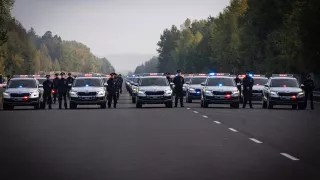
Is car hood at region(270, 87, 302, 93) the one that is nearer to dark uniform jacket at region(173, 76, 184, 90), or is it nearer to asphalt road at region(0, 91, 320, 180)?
dark uniform jacket at region(173, 76, 184, 90)

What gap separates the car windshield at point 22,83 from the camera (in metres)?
43.1

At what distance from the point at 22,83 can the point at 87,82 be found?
3468 millimetres

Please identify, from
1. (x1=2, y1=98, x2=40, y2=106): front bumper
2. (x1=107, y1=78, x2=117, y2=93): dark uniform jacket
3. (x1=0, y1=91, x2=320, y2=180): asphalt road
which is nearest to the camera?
(x1=0, y1=91, x2=320, y2=180): asphalt road

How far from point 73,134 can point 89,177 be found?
9896 mm

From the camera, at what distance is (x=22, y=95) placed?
41750 millimetres

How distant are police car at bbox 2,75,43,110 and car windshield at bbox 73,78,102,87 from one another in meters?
2.00

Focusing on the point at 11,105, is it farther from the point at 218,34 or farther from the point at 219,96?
the point at 218,34

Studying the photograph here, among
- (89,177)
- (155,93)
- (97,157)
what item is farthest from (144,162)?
(155,93)

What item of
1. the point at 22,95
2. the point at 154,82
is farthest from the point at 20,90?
the point at 154,82

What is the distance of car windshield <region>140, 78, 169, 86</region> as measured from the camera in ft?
142

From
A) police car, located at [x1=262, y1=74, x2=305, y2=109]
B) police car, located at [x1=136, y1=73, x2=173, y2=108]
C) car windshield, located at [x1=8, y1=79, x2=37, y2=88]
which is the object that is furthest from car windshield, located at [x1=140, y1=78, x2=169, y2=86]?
car windshield, located at [x1=8, y1=79, x2=37, y2=88]

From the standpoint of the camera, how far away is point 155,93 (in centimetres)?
4194

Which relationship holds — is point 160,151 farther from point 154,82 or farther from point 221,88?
point 154,82

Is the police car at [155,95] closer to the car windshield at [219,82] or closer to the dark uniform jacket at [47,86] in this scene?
the car windshield at [219,82]
